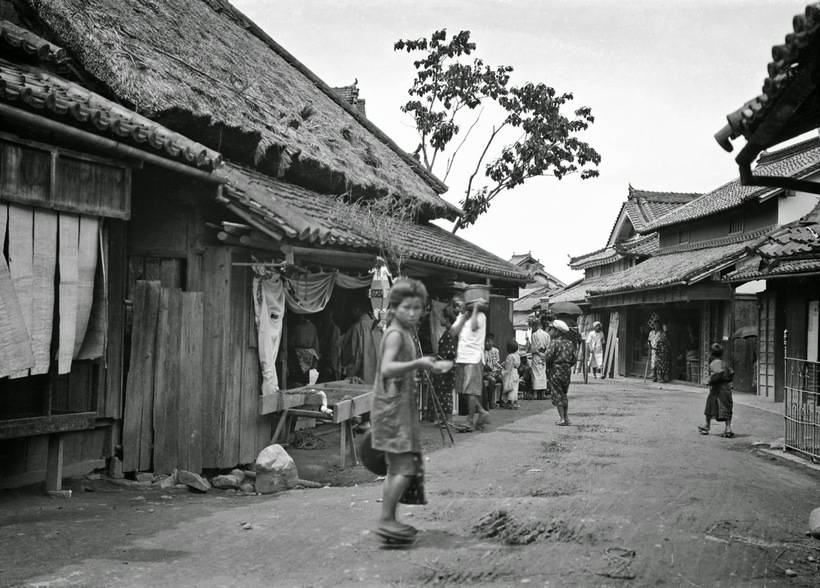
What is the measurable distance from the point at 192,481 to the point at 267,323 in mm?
2137

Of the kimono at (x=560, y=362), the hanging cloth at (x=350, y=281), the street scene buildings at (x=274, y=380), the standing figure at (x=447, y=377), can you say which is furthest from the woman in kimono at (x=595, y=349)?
the hanging cloth at (x=350, y=281)

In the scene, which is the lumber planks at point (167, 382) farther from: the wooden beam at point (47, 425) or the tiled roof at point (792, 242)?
the tiled roof at point (792, 242)

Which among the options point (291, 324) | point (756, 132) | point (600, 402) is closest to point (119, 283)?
point (291, 324)

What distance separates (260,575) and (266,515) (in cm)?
178

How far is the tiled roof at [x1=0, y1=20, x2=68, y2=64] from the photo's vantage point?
8.02m

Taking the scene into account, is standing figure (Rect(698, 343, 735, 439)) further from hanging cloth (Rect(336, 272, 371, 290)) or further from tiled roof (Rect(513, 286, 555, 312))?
tiled roof (Rect(513, 286, 555, 312))

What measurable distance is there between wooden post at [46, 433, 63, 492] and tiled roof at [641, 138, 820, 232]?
1963cm

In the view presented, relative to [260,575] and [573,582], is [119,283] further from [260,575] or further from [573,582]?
[573,582]

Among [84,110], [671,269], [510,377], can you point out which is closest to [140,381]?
[84,110]

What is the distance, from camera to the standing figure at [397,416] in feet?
17.5

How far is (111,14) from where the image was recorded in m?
11.0

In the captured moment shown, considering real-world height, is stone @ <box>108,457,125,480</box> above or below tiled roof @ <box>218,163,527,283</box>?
below

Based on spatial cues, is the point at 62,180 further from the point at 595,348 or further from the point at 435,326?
the point at 595,348

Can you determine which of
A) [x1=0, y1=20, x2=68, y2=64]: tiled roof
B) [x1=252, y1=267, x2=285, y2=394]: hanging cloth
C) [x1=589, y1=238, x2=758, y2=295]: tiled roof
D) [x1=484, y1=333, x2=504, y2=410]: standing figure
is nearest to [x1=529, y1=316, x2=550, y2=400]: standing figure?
[x1=484, y1=333, x2=504, y2=410]: standing figure
